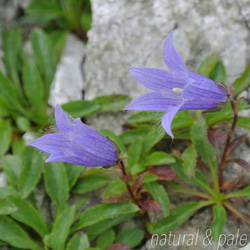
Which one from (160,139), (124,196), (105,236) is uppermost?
(160,139)

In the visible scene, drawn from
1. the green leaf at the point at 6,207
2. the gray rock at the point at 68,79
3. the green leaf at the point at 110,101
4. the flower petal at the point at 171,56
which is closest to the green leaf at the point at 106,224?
the green leaf at the point at 6,207

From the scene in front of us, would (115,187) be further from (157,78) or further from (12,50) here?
(12,50)

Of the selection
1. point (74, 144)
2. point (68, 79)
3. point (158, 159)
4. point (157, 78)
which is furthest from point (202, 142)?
point (68, 79)

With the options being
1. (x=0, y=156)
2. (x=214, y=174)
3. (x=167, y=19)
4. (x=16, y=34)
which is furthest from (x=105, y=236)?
(x=16, y=34)

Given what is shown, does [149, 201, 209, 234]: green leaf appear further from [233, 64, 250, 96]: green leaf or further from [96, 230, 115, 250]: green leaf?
[233, 64, 250, 96]: green leaf

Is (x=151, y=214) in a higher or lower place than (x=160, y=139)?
lower

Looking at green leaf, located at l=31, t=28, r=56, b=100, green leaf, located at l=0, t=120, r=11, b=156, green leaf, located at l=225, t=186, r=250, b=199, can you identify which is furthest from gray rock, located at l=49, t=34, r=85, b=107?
green leaf, located at l=225, t=186, r=250, b=199

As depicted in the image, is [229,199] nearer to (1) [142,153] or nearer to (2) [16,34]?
(1) [142,153]
